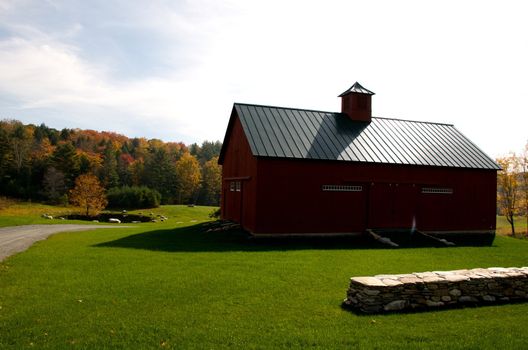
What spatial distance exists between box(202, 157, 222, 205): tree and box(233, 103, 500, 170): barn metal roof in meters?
52.7

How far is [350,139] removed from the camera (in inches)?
953

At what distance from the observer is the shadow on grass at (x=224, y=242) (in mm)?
17859

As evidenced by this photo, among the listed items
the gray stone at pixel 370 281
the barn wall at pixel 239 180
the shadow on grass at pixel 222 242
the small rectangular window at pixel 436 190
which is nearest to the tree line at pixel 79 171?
the barn wall at pixel 239 180

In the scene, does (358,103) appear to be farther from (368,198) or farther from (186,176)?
(186,176)

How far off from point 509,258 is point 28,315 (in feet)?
58.7

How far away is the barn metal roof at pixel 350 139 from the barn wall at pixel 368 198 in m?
0.51

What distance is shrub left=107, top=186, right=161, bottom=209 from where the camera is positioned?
59.0 meters

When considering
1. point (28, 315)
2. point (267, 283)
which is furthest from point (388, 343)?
point (28, 315)

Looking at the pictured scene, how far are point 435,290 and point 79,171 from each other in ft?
215

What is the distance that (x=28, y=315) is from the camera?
8.23 metres

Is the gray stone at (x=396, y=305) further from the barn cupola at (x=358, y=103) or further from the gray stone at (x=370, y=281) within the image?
the barn cupola at (x=358, y=103)

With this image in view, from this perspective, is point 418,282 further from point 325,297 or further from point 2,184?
point 2,184

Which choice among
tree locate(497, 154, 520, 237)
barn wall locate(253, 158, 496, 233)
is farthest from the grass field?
tree locate(497, 154, 520, 237)

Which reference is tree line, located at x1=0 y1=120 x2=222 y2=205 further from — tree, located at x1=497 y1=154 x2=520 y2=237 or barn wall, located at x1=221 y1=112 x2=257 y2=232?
tree, located at x1=497 y1=154 x2=520 y2=237
